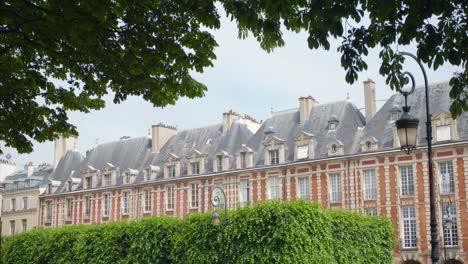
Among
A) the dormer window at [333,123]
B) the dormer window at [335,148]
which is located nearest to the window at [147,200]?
the dormer window at [333,123]

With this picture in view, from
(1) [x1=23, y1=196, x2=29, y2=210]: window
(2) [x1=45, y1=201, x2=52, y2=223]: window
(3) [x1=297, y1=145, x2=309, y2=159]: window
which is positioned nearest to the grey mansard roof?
(3) [x1=297, y1=145, x2=309, y2=159]: window

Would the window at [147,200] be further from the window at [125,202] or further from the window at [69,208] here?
the window at [69,208]

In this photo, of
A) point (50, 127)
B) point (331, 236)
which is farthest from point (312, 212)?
point (50, 127)

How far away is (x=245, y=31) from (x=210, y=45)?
1708 millimetres

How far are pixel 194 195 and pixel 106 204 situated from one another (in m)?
7.80

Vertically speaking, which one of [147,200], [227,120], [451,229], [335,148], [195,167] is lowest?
[451,229]

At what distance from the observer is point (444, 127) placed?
3238 cm

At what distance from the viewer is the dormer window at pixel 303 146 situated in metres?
36.7

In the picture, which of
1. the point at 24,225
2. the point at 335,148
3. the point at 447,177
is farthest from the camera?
the point at 24,225

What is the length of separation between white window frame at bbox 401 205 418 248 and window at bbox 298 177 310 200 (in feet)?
18.5

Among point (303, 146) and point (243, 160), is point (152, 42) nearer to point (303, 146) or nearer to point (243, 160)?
point (303, 146)

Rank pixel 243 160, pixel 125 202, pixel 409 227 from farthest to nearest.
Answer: pixel 125 202 → pixel 243 160 → pixel 409 227

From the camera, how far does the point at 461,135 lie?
31.9 metres

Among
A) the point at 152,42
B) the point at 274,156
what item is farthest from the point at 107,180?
the point at 152,42
